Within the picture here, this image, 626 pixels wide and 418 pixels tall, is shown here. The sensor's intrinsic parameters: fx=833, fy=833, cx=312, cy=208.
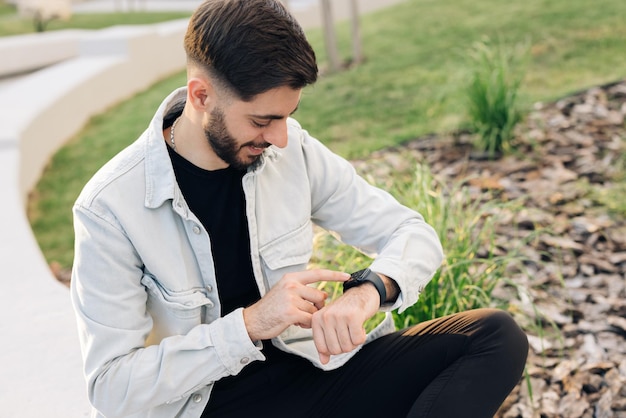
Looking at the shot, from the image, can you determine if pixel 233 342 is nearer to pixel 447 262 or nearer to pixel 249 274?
pixel 249 274

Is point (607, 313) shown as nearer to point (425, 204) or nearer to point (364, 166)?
point (425, 204)

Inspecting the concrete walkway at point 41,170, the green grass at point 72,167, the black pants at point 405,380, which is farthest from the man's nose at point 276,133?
the green grass at point 72,167

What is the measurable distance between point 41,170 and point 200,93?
14.1 feet

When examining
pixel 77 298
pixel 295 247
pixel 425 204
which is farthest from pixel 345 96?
pixel 77 298

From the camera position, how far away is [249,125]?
6.37 feet

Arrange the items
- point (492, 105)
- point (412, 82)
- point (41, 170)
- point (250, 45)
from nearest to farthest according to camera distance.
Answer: point (250, 45) → point (492, 105) → point (41, 170) → point (412, 82)

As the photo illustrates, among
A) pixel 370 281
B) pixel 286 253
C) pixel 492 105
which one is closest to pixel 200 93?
pixel 286 253

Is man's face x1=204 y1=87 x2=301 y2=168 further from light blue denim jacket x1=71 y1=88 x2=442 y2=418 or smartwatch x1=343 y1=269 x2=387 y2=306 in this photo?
smartwatch x1=343 y1=269 x2=387 y2=306

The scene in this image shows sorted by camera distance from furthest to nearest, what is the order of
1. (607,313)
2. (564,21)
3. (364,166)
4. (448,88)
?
1. (564,21)
2. (448,88)
3. (364,166)
4. (607,313)

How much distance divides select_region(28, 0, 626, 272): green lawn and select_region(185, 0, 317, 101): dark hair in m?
2.74

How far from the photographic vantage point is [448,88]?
4949mm

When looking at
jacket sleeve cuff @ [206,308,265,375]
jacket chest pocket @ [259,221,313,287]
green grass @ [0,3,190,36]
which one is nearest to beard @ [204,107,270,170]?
jacket chest pocket @ [259,221,313,287]

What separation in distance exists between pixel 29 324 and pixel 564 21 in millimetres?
5440

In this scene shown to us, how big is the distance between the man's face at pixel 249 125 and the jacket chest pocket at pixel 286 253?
0.85 ft
